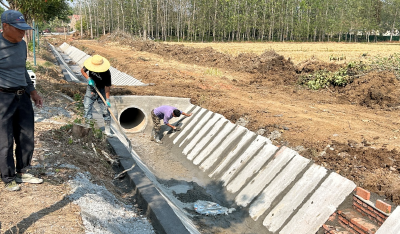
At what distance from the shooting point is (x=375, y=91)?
1141cm

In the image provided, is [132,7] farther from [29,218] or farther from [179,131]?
[29,218]

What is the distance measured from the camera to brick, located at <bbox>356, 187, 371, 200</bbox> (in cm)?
491

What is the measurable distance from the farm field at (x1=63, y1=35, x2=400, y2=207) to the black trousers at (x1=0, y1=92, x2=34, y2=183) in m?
4.83

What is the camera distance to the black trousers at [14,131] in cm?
372

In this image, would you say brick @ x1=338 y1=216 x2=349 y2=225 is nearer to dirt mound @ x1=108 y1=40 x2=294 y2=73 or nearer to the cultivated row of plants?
the cultivated row of plants

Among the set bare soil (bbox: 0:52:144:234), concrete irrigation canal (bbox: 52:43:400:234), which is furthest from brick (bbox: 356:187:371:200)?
bare soil (bbox: 0:52:144:234)

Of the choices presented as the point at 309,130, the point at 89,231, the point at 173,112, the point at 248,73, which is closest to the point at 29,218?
the point at 89,231

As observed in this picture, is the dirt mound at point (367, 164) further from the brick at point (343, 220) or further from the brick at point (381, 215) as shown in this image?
the brick at point (343, 220)

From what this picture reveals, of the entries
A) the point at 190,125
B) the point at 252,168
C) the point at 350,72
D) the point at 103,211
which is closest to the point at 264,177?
the point at 252,168

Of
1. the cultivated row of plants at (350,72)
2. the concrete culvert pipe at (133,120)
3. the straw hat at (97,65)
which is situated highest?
the straw hat at (97,65)

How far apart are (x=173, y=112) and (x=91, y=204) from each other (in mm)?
6448

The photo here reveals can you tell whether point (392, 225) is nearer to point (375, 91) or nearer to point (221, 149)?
point (221, 149)

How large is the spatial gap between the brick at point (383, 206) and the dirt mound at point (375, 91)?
7265 millimetres

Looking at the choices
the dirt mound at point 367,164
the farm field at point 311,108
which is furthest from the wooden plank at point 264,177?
the dirt mound at point 367,164
